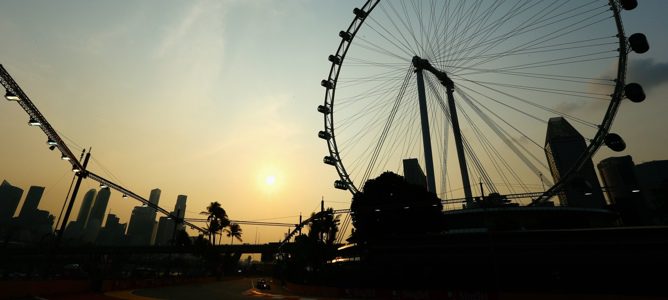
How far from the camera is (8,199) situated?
17988cm

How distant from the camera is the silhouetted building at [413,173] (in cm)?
11854

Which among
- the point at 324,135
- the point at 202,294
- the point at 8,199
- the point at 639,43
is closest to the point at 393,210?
the point at 324,135

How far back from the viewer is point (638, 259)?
981 inches

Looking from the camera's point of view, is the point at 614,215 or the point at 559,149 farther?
the point at 559,149

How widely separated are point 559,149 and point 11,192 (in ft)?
860

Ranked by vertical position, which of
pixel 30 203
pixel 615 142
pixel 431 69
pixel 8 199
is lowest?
pixel 615 142

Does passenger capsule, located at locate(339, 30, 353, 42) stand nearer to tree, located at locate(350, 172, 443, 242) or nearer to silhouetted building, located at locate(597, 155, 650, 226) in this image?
tree, located at locate(350, 172, 443, 242)

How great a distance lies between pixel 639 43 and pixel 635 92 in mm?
4176

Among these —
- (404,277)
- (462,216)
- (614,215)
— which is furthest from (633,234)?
(614,215)

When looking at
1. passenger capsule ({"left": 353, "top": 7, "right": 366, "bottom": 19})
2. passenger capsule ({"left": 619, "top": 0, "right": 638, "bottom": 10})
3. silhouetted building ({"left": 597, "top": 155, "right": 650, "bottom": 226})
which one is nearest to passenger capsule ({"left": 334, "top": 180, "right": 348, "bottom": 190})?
passenger capsule ({"left": 353, "top": 7, "right": 366, "bottom": 19})

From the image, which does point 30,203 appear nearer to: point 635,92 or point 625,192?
point 635,92

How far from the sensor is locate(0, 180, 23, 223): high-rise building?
175 m

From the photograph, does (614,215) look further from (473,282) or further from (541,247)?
(473,282)

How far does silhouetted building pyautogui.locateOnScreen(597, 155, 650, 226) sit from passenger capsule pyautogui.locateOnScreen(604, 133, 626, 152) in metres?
77.2
